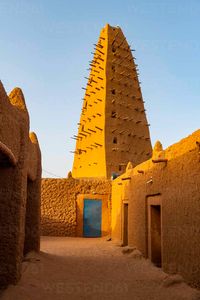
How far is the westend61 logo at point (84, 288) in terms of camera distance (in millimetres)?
6453

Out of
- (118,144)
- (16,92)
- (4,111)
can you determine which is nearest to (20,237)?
(4,111)

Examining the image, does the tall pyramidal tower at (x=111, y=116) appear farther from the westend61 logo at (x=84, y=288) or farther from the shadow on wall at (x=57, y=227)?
the westend61 logo at (x=84, y=288)

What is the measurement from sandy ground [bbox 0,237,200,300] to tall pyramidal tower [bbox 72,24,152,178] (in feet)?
50.4

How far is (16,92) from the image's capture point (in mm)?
7117

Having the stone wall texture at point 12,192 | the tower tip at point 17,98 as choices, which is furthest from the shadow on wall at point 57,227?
the tower tip at point 17,98

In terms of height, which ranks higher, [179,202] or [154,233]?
[179,202]

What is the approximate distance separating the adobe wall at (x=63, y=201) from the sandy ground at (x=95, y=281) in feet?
23.6

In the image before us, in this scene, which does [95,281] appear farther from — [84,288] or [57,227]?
[57,227]

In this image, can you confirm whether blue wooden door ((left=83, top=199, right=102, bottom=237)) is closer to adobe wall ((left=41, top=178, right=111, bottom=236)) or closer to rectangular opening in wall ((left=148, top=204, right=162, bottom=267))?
adobe wall ((left=41, top=178, right=111, bottom=236))

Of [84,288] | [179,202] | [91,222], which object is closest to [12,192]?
[84,288]

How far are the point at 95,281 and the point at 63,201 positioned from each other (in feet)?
34.8

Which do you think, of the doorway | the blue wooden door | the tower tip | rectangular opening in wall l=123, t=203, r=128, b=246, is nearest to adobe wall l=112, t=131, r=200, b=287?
the doorway

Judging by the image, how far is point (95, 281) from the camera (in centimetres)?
734

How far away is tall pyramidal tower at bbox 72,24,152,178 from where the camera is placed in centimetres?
2584
